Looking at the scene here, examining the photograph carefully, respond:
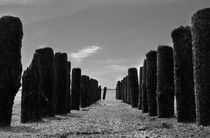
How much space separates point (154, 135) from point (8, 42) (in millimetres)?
6237

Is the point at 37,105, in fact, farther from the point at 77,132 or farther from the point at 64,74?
the point at 64,74

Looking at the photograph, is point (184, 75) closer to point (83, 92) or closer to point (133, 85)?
point (133, 85)

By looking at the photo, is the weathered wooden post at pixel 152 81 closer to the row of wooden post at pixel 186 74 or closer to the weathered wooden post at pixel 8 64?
the row of wooden post at pixel 186 74

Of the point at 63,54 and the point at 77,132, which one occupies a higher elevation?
the point at 63,54

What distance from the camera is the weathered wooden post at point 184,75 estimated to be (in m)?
14.7

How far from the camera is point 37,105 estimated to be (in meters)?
16.1

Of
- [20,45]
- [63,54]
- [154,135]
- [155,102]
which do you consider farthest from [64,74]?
[154,135]

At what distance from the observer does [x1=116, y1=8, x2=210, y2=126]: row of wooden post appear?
12008 millimetres

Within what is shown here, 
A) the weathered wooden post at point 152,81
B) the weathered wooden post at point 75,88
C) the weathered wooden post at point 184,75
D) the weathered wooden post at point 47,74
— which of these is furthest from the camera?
the weathered wooden post at point 75,88

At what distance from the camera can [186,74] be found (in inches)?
580

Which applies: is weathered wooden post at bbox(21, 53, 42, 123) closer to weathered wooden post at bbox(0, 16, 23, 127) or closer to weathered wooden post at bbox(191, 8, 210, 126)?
weathered wooden post at bbox(0, 16, 23, 127)

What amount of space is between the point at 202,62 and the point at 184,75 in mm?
2733

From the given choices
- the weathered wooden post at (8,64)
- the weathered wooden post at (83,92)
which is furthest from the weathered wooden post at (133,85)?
the weathered wooden post at (8,64)

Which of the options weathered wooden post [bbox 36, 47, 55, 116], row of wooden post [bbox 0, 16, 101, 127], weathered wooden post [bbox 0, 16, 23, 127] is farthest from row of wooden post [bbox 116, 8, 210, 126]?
weathered wooden post [bbox 0, 16, 23, 127]
